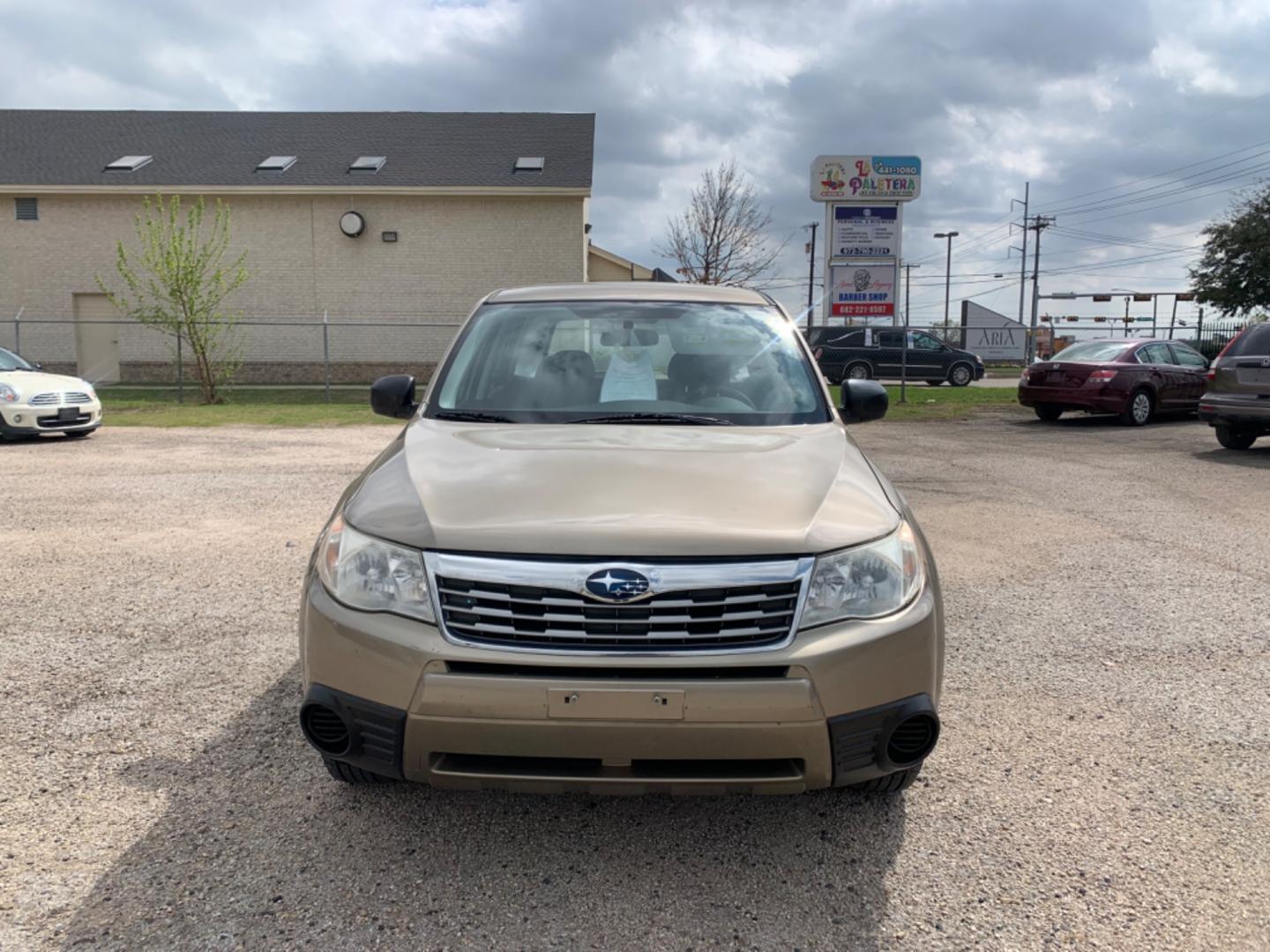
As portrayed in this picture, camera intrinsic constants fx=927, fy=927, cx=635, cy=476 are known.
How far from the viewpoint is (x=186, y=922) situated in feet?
7.68

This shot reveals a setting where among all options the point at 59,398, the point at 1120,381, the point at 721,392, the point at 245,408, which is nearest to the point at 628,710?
the point at 721,392

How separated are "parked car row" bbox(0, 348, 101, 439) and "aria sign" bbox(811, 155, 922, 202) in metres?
15.1

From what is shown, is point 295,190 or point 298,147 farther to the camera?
point 298,147

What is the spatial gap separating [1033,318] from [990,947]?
43.5 m

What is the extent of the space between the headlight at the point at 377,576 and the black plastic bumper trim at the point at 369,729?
9.3 inches

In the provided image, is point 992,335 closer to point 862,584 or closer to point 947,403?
point 947,403

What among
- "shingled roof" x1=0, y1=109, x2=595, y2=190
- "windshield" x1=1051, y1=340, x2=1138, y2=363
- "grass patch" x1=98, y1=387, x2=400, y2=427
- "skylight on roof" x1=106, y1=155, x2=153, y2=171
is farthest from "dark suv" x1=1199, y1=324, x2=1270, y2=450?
"skylight on roof" x1=106, y1=155, x2=153, y2=171

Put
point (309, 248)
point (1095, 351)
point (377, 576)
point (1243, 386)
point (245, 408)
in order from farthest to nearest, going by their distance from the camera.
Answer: point (309, 248), point (245, 408), point (1095, 351), point (1243, 386), point (377, 576)

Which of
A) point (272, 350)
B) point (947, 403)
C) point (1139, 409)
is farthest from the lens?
point (272, 350)

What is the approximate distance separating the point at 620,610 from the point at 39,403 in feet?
40.5

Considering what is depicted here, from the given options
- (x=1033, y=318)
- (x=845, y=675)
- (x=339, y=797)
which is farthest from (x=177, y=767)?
(x=1033, y=318)

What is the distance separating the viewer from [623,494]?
8.31ft

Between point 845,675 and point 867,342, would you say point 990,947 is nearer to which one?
point 845,675

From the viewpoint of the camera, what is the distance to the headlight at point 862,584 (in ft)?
7.80
